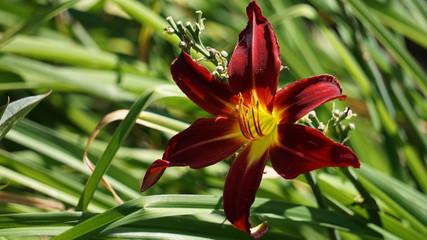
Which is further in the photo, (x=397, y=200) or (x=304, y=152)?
(x=397, y=200)

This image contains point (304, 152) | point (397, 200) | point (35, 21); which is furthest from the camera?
point (35, 21)

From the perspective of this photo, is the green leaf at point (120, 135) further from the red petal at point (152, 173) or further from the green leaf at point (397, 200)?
the green leaf at point (397, 200)

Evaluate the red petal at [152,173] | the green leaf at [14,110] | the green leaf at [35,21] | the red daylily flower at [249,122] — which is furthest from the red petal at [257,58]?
the green leaf at [35,21]

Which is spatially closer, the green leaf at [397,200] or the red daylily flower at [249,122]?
the red daylily flower at [249,122]

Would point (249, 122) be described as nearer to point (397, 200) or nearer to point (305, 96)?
point (305, 96)

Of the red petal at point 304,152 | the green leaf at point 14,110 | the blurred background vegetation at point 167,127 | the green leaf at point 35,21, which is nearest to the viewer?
the red petal at point 304,152

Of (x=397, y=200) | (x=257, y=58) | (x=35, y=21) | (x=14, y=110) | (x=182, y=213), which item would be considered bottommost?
(x=397, y=200)

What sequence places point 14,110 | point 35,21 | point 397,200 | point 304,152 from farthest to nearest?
point 35,21, point 397,200, point 14,110, point 304,152

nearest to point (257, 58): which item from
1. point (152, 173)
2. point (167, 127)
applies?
point (152, 173)
